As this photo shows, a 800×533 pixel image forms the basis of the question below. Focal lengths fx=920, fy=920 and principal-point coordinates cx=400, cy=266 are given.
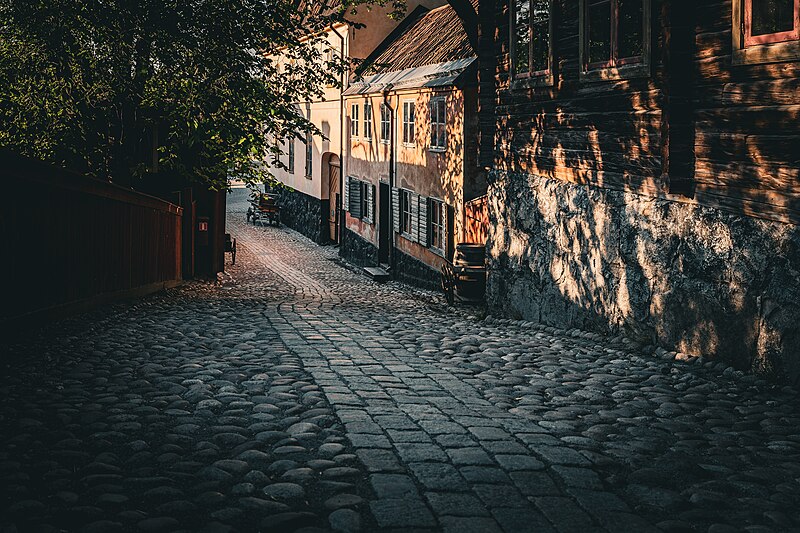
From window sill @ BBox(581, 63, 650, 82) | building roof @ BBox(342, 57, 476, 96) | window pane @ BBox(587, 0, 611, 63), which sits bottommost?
window sill @ BBox(581, 63, 650, 82)

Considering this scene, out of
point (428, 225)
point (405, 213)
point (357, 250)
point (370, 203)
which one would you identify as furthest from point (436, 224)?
point (357, 250)

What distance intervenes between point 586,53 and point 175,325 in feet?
17.9

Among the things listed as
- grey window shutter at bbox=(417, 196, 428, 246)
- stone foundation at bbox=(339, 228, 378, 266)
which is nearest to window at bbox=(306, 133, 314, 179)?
stone foundation at bbox=(339, 228, 378, 266)

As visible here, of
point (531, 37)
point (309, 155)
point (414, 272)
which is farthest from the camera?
point (309, 155)

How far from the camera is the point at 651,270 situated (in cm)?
872

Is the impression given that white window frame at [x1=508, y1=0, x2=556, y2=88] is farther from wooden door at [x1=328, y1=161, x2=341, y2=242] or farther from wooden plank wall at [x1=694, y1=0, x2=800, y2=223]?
wooden door at [x1=328, y1=161, x2=341, y2=242]

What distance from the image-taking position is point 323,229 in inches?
1389

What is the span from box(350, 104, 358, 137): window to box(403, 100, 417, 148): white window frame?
606 centimetres

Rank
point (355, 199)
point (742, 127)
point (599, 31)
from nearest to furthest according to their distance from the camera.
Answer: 1. point (742, 127)
2. point (599, 31)
3. point (355, 199)

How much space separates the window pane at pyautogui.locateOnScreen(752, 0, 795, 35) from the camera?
265 inches

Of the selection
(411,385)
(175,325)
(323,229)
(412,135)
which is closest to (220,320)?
(175,325)

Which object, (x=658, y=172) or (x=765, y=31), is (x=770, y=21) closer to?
(x=765, y=31)

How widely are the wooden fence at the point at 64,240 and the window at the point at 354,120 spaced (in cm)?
1717

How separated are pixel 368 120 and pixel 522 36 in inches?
638
